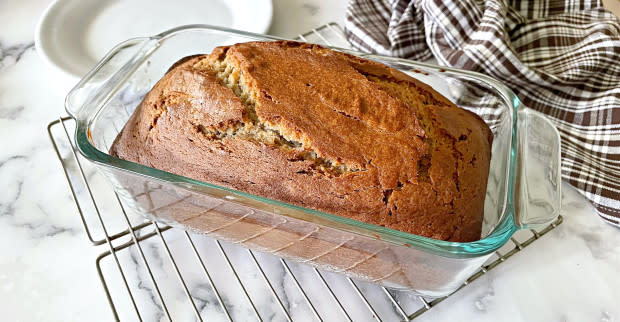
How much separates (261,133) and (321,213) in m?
0.19

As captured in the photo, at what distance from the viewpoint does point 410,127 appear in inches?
33.1

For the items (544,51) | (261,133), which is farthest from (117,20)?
(544,51)

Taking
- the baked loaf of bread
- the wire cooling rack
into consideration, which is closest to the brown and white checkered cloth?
the wire cooling rack

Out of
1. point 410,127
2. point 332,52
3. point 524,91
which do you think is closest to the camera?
point 410,127

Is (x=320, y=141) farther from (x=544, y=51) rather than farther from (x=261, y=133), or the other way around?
(x=544, y=51)

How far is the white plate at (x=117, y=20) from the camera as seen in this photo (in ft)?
4.51

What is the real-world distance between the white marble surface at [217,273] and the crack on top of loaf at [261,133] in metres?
0.26

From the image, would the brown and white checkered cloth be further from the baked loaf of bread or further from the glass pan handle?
the baked loaf of bread

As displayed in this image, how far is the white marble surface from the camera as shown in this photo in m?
0.93

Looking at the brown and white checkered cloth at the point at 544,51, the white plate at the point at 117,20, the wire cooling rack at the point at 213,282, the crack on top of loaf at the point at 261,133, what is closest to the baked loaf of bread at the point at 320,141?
the crack on top of loaf at the point at 261,133

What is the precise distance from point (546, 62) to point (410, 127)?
679 mm

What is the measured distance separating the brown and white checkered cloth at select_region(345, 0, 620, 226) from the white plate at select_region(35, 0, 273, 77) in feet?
1.07

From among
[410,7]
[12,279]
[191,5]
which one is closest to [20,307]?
[12,279]

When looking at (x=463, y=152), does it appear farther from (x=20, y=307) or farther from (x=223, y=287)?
(x=20, y=307)
